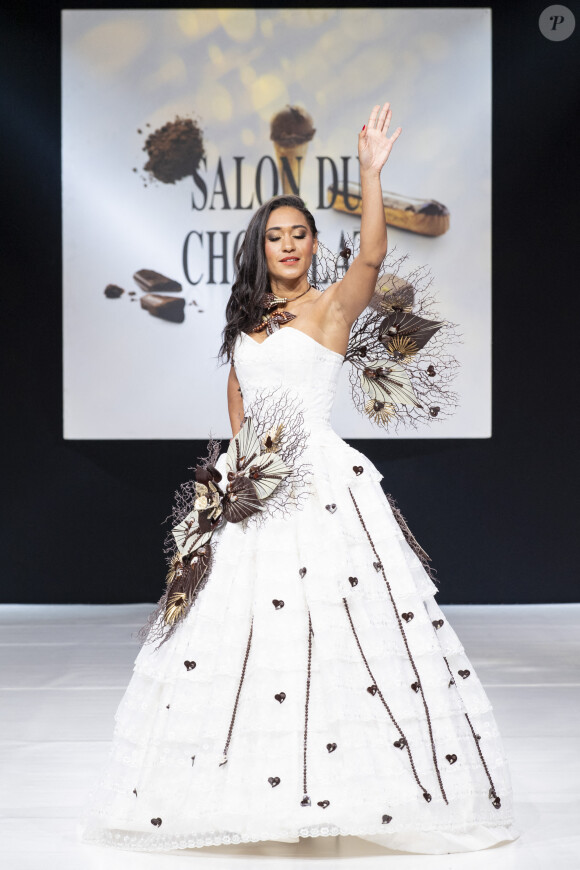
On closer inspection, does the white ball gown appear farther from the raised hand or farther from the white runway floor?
the raised hand

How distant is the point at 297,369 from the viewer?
2408mm

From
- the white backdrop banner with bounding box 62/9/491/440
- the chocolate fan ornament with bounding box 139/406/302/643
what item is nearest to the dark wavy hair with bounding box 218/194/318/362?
the chocolate fan ornament with bounding box 139/406/302/643

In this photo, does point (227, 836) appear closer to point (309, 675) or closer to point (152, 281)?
point (309, 675)

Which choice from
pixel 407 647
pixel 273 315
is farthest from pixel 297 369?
pixel 407 647

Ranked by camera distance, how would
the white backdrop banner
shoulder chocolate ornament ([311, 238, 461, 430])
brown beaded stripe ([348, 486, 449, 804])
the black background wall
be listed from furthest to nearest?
the black background wall < the white backdrop banner < shoulder chocolate ornament ([311, 238, 461, 430]) < brown beaded stripe ([348, 486, 449, 804])

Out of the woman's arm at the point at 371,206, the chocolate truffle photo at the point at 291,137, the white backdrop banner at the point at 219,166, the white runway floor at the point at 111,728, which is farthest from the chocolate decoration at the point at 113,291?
the woman's arm at the point at 371,206

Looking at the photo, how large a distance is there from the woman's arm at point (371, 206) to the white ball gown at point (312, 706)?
0.66 ft

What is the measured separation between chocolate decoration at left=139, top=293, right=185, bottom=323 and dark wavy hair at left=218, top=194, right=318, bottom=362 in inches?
125

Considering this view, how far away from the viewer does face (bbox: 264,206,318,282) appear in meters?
2.44

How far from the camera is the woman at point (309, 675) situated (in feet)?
6.90

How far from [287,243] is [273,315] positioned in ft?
0.53

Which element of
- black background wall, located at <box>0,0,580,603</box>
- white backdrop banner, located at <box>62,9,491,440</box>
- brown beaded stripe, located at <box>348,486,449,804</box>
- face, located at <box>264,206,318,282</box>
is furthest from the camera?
black background wall, located at <box>0,0,580,603</box>

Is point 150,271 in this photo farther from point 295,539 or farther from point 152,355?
point 295,539

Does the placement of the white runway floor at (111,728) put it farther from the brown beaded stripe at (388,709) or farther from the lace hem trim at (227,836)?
the brown beaded stripe at (388,709)
